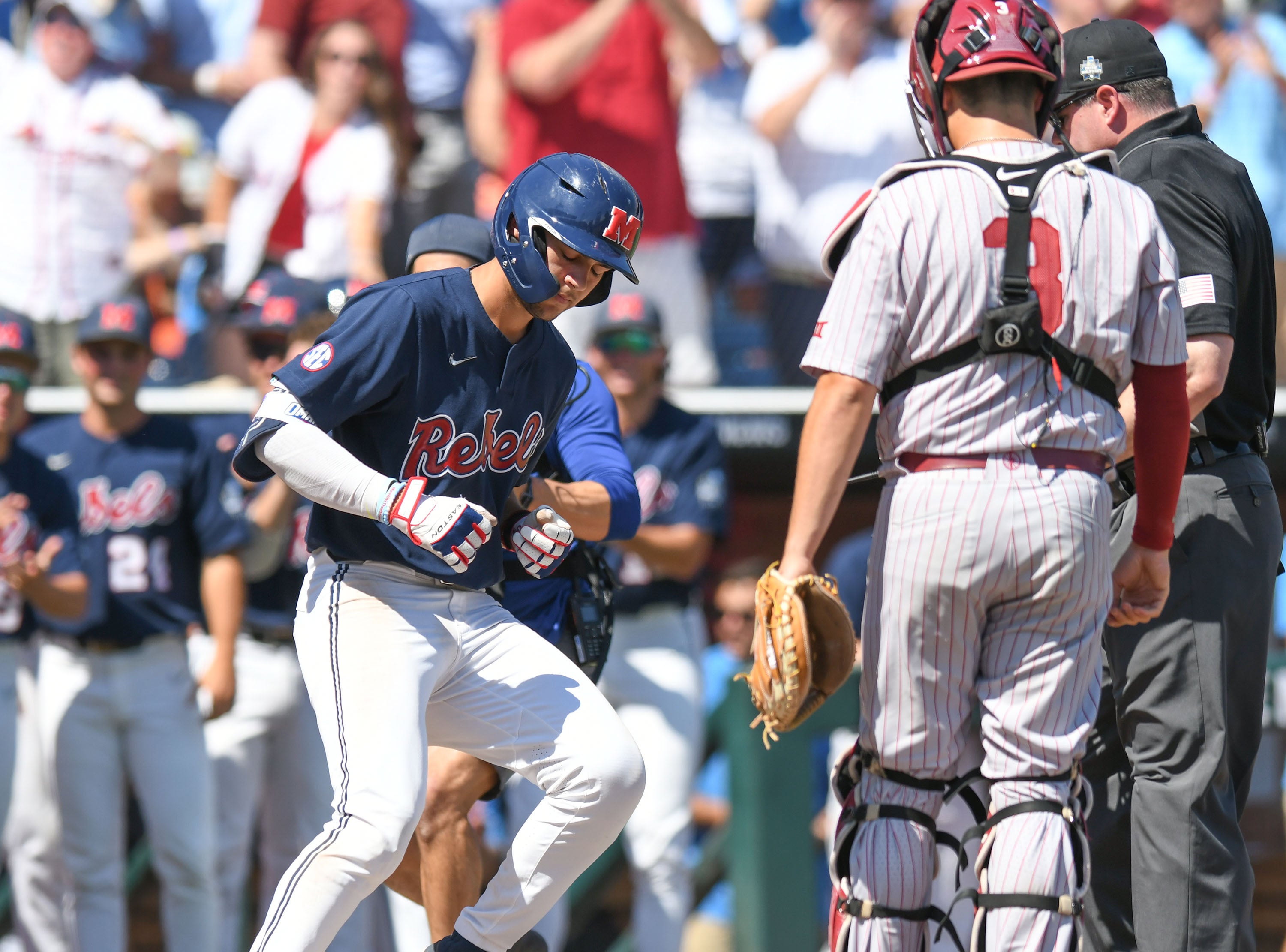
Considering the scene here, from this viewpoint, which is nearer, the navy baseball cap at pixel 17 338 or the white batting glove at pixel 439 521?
the white batting glove at pixel 439 521

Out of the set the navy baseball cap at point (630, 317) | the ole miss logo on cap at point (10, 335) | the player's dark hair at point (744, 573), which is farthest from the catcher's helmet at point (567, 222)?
the player's dark hair at point (744, 573)

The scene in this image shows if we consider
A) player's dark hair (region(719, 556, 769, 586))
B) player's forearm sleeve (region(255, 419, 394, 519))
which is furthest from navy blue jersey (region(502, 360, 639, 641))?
player's dark hair (region(719, 556, 769, 586))

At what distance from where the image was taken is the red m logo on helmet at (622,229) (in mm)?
3178

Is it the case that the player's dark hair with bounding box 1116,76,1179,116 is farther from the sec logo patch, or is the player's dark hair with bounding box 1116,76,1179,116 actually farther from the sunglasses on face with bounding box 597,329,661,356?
the sunglasses on face with bounding box 597,329,661,356

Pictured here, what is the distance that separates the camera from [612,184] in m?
3.22

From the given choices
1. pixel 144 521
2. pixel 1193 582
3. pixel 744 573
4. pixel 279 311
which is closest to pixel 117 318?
pixel 279 311

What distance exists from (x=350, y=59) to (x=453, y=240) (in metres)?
3.28

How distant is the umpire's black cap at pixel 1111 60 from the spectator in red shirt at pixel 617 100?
11.1ft

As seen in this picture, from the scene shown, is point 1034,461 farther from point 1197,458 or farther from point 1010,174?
point 1197,458

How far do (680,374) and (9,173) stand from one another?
3.39 metres

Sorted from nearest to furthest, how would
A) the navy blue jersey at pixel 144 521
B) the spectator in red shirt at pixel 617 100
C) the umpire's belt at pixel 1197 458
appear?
the umpire's belt at pixel 1197 458, the navy blue jersey at pixel 144 521, the spectator in red shirt at pixel 617 100

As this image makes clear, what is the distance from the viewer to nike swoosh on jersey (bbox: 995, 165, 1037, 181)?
282 centimetres

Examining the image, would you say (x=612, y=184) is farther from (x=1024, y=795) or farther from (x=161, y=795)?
(x=161, y=795)

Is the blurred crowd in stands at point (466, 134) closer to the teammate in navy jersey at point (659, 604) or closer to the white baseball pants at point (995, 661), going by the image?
the teammate in navy jersey at point (659, 604)
